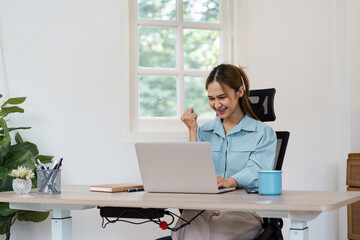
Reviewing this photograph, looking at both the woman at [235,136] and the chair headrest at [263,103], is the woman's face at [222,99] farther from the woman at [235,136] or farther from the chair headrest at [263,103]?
the chair headrest at [263,103]

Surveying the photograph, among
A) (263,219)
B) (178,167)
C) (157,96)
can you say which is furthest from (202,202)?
(157,96)

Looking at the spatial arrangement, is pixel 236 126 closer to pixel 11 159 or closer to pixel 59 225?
pixel 59 225

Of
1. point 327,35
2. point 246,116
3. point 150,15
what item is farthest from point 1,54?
point 327,35

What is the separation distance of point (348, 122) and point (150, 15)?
1627mm

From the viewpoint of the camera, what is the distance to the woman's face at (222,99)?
98.9 inches

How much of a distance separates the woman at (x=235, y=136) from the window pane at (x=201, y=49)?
119 cm

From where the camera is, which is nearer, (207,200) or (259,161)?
(207,200)

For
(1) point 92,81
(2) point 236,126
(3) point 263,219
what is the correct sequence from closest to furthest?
(3) point 263,219
(2) point 236,126
(1) point 92,81

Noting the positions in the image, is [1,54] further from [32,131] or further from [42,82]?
[32,131]

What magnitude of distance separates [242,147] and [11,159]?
1.42 m

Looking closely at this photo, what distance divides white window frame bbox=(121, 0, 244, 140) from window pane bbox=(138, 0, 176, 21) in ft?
0.13

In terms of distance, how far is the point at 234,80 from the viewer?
8.36ft

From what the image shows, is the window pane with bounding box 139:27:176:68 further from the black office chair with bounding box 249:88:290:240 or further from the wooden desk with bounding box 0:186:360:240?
the wooden desk with bounding box 0:186:360:240

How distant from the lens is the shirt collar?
8.16 feet
